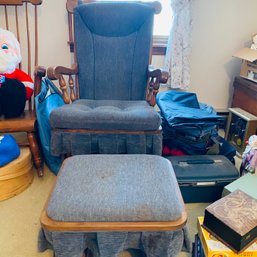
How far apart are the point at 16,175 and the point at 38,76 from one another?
0.57 m

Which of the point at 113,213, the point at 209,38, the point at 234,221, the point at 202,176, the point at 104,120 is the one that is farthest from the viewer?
the point at 209,38

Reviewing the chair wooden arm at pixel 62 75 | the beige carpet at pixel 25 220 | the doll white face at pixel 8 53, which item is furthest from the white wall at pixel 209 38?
the beige carpet at pixel 25 220

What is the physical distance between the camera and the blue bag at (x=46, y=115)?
5.00ft

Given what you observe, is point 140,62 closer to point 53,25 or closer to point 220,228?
point 53,25

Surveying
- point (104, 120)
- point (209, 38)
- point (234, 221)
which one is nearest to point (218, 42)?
point (209, 38)

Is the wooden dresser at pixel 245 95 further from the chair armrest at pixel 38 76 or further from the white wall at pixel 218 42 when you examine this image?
the chair armrest at pixel 38 76

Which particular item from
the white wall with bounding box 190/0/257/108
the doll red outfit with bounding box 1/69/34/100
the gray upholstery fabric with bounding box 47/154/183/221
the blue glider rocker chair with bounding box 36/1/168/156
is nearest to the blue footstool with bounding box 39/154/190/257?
the gray upholstery fabric with bounding box 47/154/183/221

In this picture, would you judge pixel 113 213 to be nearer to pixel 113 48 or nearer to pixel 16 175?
pixel 16 175

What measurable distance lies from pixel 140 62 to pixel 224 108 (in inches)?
43.0

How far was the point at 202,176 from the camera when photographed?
1.35 meters

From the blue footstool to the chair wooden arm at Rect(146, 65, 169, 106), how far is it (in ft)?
2.13

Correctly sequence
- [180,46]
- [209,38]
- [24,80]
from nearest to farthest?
[24,80] < [180,46] < [209,38]

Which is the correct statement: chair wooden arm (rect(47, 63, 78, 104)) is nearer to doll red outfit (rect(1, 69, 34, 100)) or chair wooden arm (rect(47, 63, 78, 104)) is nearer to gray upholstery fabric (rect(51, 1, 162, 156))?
gray upholstery fabric (rect(51, 1, 162, 156))

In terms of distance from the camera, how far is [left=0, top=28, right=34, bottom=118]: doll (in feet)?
4.92
